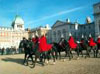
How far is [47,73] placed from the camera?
40.3 feet

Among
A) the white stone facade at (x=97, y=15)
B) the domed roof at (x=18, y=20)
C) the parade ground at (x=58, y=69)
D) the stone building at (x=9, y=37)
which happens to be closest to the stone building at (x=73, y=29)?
the white stone facade at (x=97, y=15)

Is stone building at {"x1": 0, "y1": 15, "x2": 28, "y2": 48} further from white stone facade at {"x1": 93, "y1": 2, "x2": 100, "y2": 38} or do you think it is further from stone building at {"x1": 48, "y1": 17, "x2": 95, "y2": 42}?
white stone facade at {"x1": 93, "y1": 2, "x2": 100, "y2": 38}

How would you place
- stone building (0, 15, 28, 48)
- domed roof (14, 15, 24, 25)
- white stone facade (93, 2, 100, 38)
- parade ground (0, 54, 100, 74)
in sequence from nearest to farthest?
parade ground (0, 54, 100, 74) < white stone facade (93, 2, 100, 38) < stone building (0, 15, 28, 48) < domed roof (14, 15, 24, 25)

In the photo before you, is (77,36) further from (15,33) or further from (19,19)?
(19,19)

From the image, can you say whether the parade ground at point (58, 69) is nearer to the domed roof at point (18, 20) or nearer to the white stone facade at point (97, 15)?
the white stone facade at point (97, 15)

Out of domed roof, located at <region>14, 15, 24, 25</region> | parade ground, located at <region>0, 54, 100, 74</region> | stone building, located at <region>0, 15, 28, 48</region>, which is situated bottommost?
parade ground, located at <region>0, 54, 100, 74</region>

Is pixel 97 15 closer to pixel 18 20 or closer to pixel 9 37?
pixel 9 37

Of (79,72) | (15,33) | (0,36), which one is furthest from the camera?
(15,33)

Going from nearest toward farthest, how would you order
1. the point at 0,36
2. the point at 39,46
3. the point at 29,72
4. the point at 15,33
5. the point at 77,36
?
the point at 29,72
the point at 39,46
the point at 77,36
the point at 0,36
the point at 15,33

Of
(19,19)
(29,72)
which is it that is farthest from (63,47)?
(19,19)

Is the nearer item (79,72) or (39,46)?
(79,72)

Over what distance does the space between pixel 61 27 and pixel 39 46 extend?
74109mm

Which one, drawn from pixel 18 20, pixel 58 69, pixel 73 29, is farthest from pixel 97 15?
pixel 18 20

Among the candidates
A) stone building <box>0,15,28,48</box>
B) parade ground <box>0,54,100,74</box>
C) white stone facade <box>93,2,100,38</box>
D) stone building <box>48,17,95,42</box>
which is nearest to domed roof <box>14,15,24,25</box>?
stone building <box>0,15,28,48</box>
